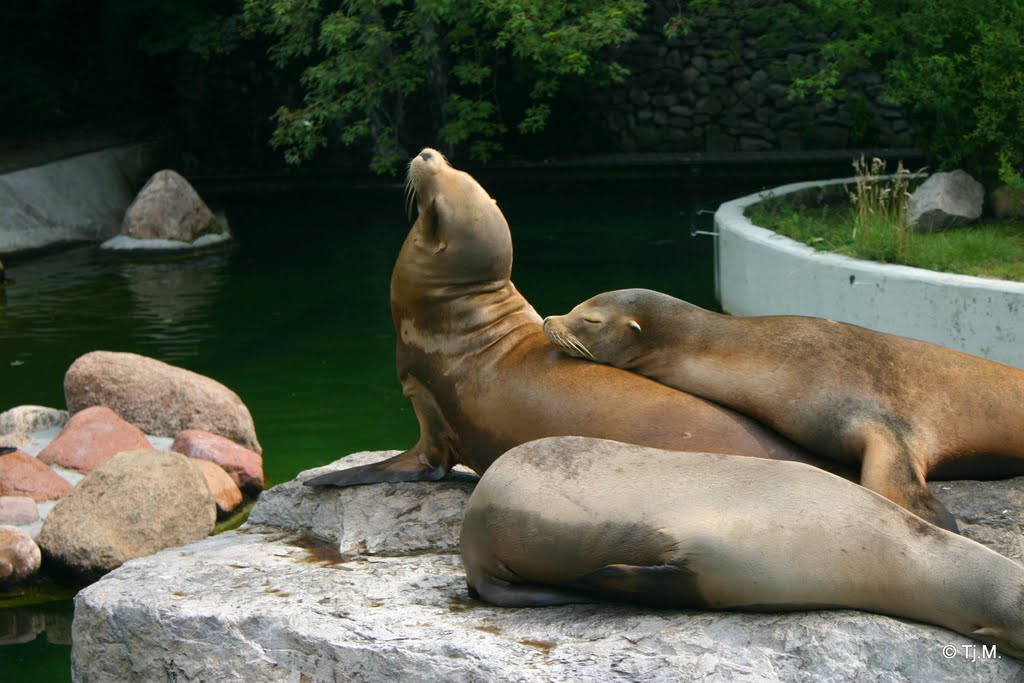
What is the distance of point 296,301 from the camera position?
13.4 m

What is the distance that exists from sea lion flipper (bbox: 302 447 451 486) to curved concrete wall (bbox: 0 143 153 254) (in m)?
12.4

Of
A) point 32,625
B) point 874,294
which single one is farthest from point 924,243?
point 32,625

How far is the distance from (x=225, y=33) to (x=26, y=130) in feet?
13.6

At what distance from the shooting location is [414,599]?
12.3ft

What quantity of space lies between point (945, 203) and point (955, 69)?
1410 mm

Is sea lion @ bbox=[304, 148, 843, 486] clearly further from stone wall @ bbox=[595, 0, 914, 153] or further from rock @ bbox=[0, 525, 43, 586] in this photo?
stone wall @ bbox=[595, 0, 914, 153]

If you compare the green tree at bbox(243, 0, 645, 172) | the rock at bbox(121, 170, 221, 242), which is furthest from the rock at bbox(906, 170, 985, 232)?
the rock at bbox(121, 170, 221, 242)

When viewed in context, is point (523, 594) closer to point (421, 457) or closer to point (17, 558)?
point (421, 457)

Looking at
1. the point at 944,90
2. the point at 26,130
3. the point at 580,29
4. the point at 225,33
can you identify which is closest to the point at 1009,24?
the point at 944,90

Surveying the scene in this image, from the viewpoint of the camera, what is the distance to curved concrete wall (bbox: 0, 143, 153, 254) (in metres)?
16.3

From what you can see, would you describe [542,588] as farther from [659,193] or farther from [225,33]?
[225,33]

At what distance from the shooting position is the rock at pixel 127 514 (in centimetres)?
634

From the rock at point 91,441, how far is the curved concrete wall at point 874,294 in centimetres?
481

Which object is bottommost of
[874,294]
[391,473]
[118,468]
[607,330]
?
[118,468]
